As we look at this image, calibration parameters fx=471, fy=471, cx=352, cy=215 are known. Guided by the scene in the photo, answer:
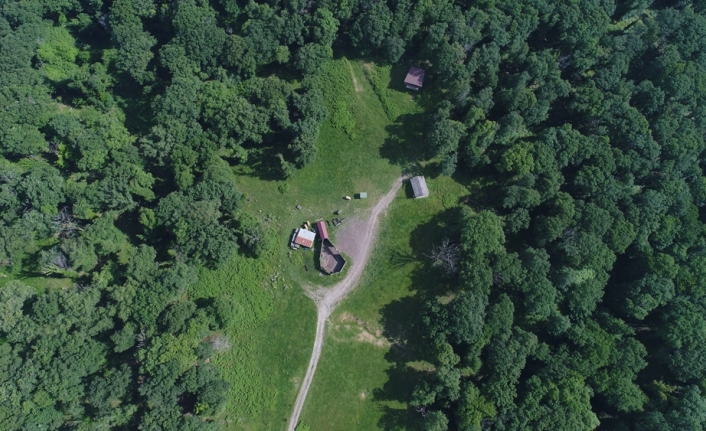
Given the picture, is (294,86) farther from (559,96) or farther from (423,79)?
(559,96)

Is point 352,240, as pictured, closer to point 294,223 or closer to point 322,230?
point 322,230

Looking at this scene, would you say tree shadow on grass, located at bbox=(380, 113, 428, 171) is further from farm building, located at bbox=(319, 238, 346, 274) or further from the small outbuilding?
the small outbuilding

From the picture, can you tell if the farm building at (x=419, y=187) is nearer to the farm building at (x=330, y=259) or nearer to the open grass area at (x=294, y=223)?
the open grass area at (x=294, y=223)

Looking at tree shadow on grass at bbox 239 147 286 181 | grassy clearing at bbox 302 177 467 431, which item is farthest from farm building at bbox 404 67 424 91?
tree shadow on grass at bbox 239 147 286 181

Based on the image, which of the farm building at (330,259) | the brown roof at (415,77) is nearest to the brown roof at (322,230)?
the farm building at (330,259)

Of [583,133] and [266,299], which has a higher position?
[583,133]

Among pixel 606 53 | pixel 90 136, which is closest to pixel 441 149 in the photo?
pixel 606 53

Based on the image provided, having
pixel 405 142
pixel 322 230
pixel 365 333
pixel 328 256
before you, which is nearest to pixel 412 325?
pixel 365 333
